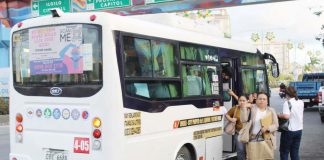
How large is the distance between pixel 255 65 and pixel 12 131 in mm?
5916

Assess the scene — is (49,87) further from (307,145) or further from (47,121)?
(307,145)

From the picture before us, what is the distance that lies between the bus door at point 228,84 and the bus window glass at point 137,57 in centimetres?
284

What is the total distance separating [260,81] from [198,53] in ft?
11.4

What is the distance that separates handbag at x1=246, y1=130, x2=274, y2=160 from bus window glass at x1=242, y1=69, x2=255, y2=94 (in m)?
2.73

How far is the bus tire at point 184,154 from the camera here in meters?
7.43

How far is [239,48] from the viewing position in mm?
9906

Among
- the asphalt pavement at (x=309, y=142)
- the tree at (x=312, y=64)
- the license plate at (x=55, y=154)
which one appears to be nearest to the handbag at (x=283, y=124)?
the asphalt pavement at (x=309, y=142)

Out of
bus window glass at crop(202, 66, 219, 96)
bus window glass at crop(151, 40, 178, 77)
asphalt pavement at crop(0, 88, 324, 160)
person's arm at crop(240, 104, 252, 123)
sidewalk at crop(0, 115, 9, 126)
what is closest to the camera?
bus window glass at crop(151, 40, 178, 77)

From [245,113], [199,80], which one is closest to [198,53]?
[199,80]

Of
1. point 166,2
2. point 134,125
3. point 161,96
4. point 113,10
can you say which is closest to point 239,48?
point 161,96

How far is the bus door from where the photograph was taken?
9359mm

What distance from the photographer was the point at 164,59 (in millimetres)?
7113

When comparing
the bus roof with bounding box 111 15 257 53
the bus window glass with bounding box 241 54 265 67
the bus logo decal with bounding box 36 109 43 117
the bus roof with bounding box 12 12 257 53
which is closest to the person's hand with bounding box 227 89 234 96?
the bus roof with bounding box 111 15 257 53

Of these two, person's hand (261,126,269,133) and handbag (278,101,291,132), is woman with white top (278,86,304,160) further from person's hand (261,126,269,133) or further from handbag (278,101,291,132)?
person's hand (261,126,269,133)
